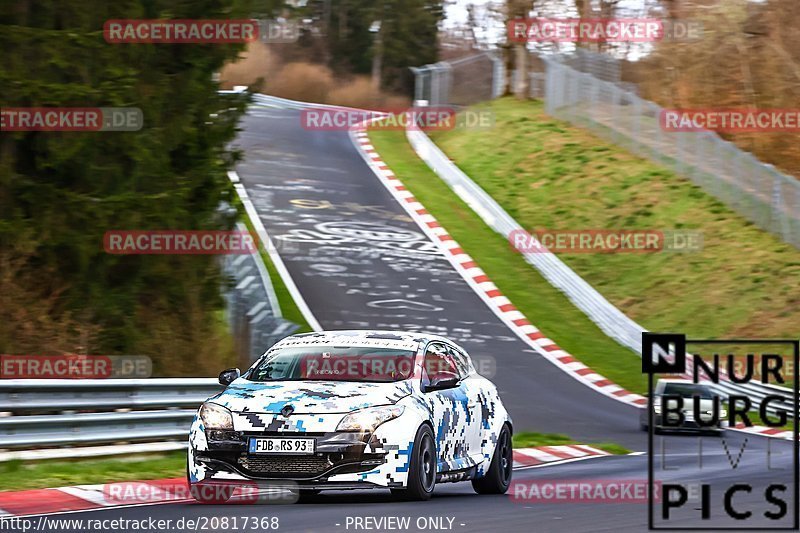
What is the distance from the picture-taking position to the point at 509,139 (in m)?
47.5

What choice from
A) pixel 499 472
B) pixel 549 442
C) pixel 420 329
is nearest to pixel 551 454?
pixel 549 442

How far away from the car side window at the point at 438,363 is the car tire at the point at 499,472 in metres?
0.91

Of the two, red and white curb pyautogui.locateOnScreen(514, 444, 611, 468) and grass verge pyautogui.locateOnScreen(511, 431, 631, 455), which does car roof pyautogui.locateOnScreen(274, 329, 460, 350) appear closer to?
red and white curb pyautogui.locateOnScreen(514, 444, 611, 468)

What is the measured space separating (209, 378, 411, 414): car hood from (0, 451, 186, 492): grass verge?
76.0 inches

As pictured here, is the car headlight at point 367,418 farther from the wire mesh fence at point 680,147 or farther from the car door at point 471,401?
the wire mesh fence at point 680,147

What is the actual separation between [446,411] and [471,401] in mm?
782

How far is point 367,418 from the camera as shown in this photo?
10.5 metres

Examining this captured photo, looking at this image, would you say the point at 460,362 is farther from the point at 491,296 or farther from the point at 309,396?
the point at 491,296

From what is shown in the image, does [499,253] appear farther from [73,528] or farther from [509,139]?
[73,528]

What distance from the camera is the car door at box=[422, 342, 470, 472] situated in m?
11.3

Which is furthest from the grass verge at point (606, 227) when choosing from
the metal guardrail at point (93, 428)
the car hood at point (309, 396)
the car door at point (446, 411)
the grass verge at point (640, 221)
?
the car hood at point (309, 396)

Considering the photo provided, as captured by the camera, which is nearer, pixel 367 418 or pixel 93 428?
pixel 367 418

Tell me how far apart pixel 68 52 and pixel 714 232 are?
2329 centimetres

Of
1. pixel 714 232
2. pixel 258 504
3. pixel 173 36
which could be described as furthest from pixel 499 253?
pixel 258 504
